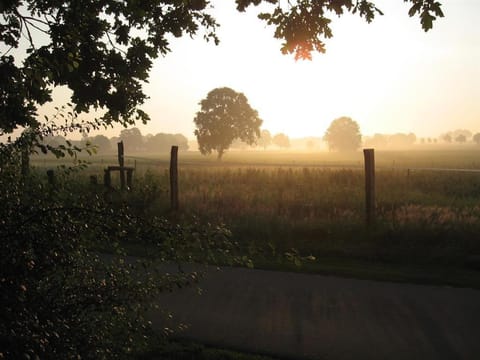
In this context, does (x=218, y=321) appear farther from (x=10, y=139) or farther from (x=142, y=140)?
(x=142, y=140)

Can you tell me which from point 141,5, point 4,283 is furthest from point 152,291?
point 141,5

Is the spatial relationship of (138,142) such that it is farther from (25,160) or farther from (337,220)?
(25,160)

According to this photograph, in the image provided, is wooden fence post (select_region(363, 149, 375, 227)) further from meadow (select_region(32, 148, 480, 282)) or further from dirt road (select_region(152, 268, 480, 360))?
dirt road (select_region(152, 268, 480, 360))

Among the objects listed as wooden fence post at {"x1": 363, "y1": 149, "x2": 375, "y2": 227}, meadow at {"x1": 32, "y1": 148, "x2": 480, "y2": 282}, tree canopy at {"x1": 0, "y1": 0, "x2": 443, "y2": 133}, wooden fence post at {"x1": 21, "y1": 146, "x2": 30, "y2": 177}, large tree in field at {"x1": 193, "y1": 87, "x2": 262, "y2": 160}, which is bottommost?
meadow at {"x1": 32, "y1": 148, "x2": 480, "y2": 282}

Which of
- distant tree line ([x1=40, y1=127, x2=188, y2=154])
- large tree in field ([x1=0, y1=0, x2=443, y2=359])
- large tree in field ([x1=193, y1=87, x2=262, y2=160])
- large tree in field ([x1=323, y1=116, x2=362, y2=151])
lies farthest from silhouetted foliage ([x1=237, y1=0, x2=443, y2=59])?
distant tree line ([x1=40, y1=127, x2=188, y2=154])

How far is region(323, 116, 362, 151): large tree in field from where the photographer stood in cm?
12706

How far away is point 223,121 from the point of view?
2667 inches

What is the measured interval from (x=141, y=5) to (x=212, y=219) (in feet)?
20.8

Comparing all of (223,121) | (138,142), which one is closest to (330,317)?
(223,121)

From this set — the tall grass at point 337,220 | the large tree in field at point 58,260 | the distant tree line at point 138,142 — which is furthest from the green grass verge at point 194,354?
the distant tree line at point 138,142

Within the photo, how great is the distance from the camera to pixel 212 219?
1182 cm

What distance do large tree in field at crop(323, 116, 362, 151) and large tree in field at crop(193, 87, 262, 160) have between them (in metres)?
62.0

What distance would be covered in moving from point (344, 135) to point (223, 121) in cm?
6891

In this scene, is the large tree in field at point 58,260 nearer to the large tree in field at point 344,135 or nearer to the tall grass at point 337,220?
the tall grass at point 337,220
